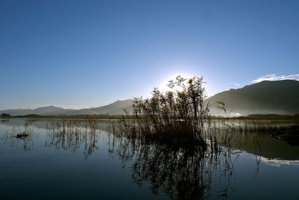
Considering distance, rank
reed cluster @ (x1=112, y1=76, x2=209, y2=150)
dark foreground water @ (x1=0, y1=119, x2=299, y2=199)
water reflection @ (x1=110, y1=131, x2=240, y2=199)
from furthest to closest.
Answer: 1. reed cluster @ (x1=112, y1=76, x2=209, y2=150)
2. water reflection @ (x1=110, y1=131, x2=240, y2=199)
3. dark foreground water @ (x1=0, y1=119, x2=299, y2=199)

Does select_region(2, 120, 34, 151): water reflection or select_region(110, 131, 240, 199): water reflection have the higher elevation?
select_region(2, 120, 34, 151): water reflection

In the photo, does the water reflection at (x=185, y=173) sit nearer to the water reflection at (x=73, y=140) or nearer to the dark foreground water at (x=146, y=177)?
the dark foreground water at (x=146, y=177)

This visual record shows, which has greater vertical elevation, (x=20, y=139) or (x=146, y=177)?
(x=20, y=139)

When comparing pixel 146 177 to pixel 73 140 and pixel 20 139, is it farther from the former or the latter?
pixel 20 139

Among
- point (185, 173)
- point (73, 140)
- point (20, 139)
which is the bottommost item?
point (185, 173)

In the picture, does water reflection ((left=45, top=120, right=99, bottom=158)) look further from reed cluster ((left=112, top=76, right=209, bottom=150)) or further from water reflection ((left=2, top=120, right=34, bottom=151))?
reed cluster ((left=112, top=76, right=209, bottom=150))

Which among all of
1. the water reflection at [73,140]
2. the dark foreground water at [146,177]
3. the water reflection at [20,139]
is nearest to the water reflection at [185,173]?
the dark foreground water at [146,177]

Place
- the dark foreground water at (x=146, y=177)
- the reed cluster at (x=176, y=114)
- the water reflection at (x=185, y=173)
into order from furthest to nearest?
the reed cluster at (x=176, y=114), the water reflection at (x=185, y=173), the dark foreground water at (x=146, y=177)

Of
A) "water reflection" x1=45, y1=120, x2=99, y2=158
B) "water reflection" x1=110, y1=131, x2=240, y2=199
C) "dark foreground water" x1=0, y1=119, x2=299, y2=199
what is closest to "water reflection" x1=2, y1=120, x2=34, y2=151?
"water reflection" x1=45, y1=120, x2=99, y2=158

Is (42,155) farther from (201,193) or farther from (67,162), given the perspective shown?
(201,193)

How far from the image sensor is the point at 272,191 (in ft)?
13.7

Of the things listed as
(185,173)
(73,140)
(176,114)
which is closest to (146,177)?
(185,173)

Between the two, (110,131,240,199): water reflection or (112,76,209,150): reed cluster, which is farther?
(112,76,209,150): reed cluster

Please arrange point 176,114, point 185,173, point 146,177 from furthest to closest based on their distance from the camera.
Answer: point 176,114 → point 185,173 → point 146,177
